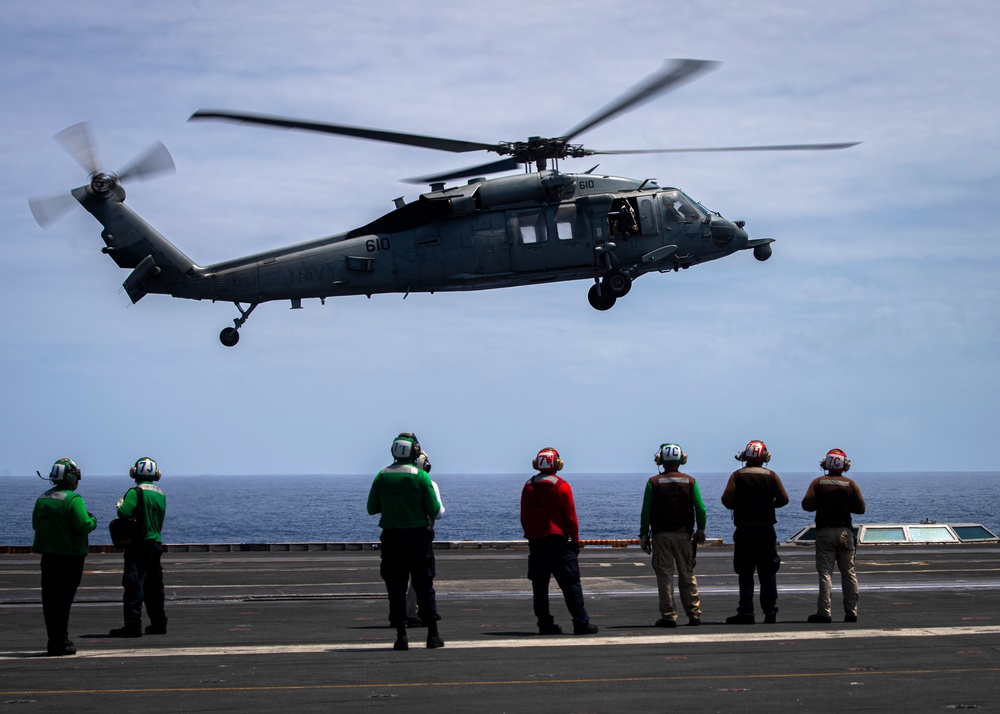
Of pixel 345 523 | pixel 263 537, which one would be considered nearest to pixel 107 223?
pixel 263 537

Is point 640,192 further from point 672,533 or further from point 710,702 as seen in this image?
point 710,702

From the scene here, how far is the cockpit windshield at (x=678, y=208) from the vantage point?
2745 cm

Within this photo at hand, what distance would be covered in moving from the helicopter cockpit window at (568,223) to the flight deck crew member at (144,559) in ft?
50.1

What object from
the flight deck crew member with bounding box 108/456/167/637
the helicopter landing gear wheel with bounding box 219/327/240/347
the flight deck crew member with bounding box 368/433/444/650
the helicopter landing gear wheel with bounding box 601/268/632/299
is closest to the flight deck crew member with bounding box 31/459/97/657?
the flight deck crew member with bounding box 108/456/167/637

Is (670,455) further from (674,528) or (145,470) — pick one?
(145,470)

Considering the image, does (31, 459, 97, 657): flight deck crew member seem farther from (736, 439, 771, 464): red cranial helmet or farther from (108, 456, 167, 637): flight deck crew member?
(736, 439, 771, 464): red cranial helmet

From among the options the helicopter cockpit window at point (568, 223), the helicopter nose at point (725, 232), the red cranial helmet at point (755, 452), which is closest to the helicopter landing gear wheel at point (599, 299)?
the helicopter cockpit window at point (568, 223)

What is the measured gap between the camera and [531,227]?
2662cm

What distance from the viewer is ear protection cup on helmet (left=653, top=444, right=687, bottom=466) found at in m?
13.1

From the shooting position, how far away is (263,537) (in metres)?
91.4

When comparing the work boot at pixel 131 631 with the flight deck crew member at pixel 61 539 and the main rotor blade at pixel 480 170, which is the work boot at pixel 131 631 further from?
the main rotor blade at pixel 480 170

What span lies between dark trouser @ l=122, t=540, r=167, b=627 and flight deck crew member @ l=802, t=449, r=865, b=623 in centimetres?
733

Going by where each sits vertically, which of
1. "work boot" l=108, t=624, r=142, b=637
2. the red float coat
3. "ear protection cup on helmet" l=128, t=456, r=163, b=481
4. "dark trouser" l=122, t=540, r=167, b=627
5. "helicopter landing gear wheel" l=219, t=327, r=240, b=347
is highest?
"helicopter landing gear wheel" l=219, t=327, r=240, b=347

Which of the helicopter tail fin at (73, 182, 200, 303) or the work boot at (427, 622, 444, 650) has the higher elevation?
the helicopter tail fin at (73, 182, 200, 303)
